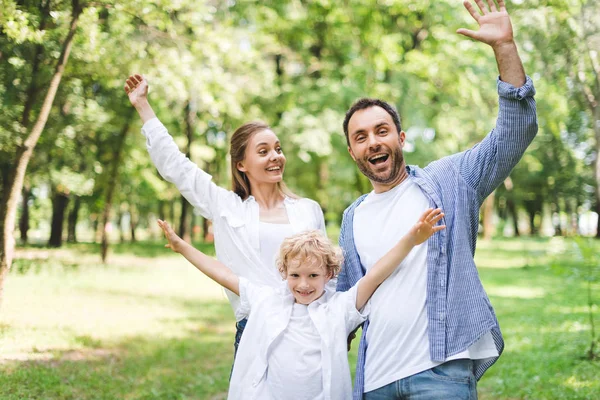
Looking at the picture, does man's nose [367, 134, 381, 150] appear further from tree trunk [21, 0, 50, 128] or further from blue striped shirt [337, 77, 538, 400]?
tree trunk [21, 0, 50, 128]

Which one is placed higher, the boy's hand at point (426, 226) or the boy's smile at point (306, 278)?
the boy's hand at point (426, 226)

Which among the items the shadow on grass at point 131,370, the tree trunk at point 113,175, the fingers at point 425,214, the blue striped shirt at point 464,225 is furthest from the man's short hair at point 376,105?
the tree trunk at point 113,175

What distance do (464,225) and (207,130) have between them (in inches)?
944

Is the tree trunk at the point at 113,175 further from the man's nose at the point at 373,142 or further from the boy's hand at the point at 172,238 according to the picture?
the man's nose at the point at 373,142

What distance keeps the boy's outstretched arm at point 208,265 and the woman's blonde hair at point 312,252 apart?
345mm

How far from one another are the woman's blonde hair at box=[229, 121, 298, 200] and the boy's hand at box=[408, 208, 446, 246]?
4.93 feet

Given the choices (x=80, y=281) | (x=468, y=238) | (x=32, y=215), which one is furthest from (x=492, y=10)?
(x=32, y=215)

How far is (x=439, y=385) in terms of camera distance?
2562mm

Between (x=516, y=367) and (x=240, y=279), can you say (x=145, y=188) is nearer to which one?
(x=516, y=367)

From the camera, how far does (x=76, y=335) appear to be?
8.11 m

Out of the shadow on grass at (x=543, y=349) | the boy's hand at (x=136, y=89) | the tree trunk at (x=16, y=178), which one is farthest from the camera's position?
the tree trunk at (x=16, y=178)

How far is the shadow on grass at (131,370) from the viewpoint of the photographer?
18.9ft

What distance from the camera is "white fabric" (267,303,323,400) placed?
3.00 metres

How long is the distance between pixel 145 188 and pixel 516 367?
23411mm
